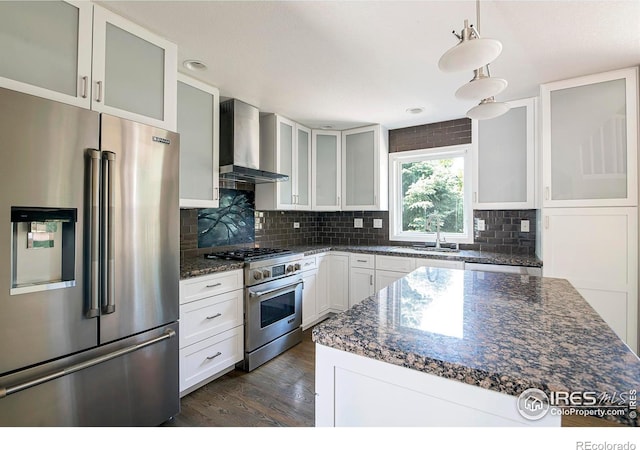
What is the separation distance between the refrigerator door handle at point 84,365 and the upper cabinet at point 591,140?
2.92m

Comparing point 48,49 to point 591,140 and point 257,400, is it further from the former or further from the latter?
point 591,140

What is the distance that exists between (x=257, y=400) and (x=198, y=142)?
1.95 m

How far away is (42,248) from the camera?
1249 mm

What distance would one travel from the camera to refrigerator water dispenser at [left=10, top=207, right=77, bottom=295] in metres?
1.18

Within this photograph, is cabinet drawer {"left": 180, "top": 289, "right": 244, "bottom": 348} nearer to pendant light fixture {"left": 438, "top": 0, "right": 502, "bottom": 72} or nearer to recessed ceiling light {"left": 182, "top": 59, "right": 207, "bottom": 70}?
recessed ceiling light {"left": 182, "top": 59, "right": 207, "bottom": 70}

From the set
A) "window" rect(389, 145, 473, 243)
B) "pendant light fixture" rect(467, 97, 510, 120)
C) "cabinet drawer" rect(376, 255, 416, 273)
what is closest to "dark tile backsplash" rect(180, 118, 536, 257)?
"window" rect(389, 145, 473, 243)

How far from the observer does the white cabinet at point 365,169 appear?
3.60 metres

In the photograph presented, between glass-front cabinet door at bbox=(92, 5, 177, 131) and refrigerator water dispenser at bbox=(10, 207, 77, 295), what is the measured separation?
23.8 inches

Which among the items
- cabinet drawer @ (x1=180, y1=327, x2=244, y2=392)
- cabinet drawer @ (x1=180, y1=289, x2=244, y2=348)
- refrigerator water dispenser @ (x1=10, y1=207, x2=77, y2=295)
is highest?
refrigerator water dispenser @ (x1=10, y1=207, x2=77, y2=295)

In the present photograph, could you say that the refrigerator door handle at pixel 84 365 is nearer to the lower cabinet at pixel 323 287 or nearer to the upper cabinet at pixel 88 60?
the upper cabinet at pixel 88 60

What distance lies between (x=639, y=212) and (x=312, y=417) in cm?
267

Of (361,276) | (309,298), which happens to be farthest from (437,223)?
(309,298)

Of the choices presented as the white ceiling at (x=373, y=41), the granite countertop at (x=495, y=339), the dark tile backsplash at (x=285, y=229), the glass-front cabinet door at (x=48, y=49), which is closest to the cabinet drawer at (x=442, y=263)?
the granite countertop at (x=495, y=339)
